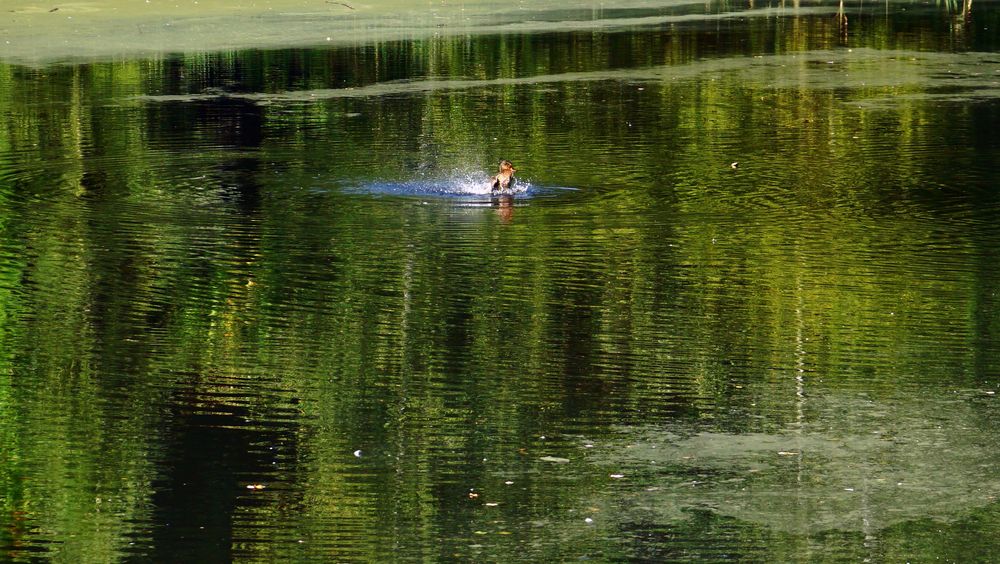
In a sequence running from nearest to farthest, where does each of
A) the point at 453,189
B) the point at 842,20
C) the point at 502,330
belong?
1. the point at 502,330
2. the point at 453,189
3. the point at 842,20

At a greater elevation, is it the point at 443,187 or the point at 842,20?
the point at 842,20

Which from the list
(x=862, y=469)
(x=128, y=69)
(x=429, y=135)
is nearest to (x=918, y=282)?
(x=862, y=469)

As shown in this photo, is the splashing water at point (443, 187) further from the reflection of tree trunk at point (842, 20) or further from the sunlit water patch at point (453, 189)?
the reflection of tree trunk at point (842, 20)

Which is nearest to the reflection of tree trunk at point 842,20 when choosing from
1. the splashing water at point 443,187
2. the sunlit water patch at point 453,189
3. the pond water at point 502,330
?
the pond water at point 502,330

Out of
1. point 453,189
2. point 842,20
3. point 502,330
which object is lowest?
point 502,330

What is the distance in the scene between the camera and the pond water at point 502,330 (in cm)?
720

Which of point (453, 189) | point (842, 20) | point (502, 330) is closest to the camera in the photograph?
point (502, 330)

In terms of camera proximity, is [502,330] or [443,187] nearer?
[502,330]

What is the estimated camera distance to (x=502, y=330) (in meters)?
10.4

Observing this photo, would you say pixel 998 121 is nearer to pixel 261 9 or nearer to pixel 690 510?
pixel 690 510

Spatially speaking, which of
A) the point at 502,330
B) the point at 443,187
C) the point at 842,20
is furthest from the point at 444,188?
the point at 842,20

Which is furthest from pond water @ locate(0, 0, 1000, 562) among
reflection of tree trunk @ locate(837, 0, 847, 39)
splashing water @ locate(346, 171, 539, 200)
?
reflection of tree trunk @ locate(837, 0, 847, 39)

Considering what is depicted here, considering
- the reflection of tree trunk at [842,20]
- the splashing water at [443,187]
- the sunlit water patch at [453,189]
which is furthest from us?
the reflection of tree trunk at [842,20]

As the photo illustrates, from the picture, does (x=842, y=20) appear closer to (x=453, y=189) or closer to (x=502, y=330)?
(x=453, y=189)
